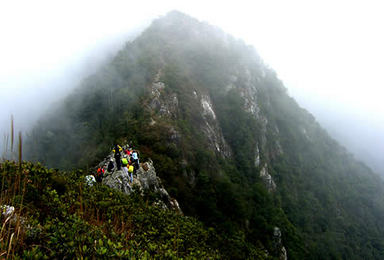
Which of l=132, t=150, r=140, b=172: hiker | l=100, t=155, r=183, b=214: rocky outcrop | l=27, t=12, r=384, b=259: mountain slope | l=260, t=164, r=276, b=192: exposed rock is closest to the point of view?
l=100, t=155, r=183, b=214: rocky outcrop

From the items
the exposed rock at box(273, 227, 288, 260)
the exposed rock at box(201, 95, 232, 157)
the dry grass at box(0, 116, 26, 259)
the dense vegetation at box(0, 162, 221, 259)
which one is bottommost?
the exposed rock at box(273, 227, 288, 260)

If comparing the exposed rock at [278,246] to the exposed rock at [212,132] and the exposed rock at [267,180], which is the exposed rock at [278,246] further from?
the exposed rock at [267,180]

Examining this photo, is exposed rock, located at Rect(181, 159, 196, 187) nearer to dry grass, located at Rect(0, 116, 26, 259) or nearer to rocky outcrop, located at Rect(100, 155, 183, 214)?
rocky outcrop, located at Rect(100, 155, 183, 214)

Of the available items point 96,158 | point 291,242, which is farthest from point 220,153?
point 96,158

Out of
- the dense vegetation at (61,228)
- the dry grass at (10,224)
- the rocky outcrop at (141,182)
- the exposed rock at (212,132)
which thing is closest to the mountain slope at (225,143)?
the exposed rock at (212,132)

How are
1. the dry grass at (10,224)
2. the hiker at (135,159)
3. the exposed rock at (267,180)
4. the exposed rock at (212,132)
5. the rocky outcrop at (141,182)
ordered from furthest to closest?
the exposed rock at (267,180)
the exposed rock at (212,132)
the hiker at (135,159)
the rocky outcrop at (141,182)
the dry grass at (10,224)

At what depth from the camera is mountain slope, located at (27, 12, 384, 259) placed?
110 ft

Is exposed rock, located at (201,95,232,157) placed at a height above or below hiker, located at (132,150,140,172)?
below

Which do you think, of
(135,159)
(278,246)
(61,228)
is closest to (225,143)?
(278,246)

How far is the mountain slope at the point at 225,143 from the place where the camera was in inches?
1315

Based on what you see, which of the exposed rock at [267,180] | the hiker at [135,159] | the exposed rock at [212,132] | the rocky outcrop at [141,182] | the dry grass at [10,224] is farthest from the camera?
the exposed rock at [267,180]

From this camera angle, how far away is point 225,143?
63094mm

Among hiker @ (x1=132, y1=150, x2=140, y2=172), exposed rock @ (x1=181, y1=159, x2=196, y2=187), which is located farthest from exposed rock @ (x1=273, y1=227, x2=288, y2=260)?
hiker @ (x1=132, y1=150, x2=140, y2=172)

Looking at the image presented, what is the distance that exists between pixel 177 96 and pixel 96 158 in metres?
27.0
